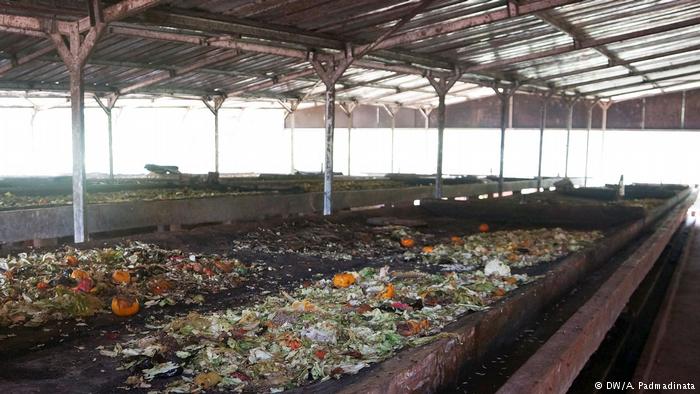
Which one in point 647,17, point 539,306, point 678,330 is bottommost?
point 678,330

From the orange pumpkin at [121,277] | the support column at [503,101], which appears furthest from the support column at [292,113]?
the orange pumpkin at [121,277]

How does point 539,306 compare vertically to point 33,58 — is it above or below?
below

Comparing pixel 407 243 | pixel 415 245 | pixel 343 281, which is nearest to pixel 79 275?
pixel 343 281

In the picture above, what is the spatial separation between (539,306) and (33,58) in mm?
10757

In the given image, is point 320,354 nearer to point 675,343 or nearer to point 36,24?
point 675,343

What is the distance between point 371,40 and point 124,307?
803cm

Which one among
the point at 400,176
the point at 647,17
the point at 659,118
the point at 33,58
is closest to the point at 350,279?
the point at 33,58

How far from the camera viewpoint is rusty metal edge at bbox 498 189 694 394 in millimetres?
3584

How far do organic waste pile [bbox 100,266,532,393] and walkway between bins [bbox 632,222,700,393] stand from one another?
2396 mm

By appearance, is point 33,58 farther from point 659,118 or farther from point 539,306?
point 659,118

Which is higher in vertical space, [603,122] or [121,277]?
[603,122]

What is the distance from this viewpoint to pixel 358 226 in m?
10.1

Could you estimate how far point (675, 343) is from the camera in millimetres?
7434

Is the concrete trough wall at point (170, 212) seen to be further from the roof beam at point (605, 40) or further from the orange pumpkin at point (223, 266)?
the roof beam at point (605, 40)
